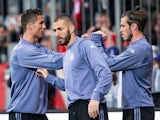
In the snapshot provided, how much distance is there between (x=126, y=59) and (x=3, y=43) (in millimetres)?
4434

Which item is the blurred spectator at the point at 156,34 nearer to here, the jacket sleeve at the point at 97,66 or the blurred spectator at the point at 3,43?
the blurred spectator at the point at 3,43

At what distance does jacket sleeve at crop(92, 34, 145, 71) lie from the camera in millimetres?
8828

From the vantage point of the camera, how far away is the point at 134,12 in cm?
898

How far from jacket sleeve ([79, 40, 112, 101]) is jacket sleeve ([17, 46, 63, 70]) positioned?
703 millimetres

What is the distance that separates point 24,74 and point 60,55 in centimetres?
49

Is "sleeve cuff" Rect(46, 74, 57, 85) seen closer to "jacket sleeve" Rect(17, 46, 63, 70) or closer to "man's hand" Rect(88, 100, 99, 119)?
"jacket sleeve" Rect(17, 46, 63, 70)

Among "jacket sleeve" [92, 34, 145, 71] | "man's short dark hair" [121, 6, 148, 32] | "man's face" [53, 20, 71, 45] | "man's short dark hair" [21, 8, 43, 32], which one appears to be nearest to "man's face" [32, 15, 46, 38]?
"man's short dark hair" [21, 8, 43, 32]

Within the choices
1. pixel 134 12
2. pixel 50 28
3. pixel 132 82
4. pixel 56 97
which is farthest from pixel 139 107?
pixel 50 28

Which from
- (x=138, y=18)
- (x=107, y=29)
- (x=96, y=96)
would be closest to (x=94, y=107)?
(x=96, y=96)

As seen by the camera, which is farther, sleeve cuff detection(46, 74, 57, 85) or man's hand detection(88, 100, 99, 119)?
sleeve cuff detection(46, 74, 57, 85)

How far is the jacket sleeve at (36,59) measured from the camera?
8.98 m

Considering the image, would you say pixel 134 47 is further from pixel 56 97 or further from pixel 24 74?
pixel 56 97

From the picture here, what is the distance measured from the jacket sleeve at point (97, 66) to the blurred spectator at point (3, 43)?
453cm

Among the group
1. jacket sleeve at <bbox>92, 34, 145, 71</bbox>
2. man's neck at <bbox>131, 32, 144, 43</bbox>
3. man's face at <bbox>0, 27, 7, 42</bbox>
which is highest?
man's face at <bbox>0, 27, 7, 42</bbox>
